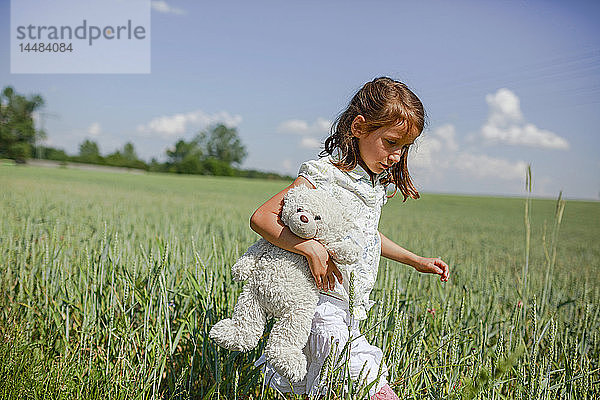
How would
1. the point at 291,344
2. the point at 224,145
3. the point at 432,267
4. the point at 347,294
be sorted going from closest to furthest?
the point at 291,344, the point at 347,294, the point at 432,267, the point at 224,145

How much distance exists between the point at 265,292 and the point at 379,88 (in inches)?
30.4

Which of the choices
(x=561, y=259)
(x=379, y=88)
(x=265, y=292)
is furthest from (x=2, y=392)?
(x=561, y=259)

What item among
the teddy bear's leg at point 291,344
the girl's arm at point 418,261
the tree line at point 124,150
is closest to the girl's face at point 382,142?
the girl's arm at point 418,261

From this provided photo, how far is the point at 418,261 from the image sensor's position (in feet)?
5.71

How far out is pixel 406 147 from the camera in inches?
70.1

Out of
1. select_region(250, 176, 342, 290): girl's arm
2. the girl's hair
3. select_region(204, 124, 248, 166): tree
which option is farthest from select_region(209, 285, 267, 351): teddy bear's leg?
select_region(204, 124, 248, 166): tree

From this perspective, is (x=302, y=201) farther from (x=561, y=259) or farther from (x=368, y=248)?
(x=561, y=259)

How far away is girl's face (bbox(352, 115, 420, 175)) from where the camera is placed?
1.56m

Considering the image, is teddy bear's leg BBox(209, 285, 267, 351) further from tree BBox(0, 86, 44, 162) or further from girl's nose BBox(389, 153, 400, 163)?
tree BBox(0, 86, 44, 162)

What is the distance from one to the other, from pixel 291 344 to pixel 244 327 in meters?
0.15

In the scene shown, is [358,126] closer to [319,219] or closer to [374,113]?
[374,113]

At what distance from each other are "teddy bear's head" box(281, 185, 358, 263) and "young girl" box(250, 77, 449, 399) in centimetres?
4

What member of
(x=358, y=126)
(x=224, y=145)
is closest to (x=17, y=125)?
(x=224, y=145)

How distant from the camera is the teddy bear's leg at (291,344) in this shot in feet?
4.25
